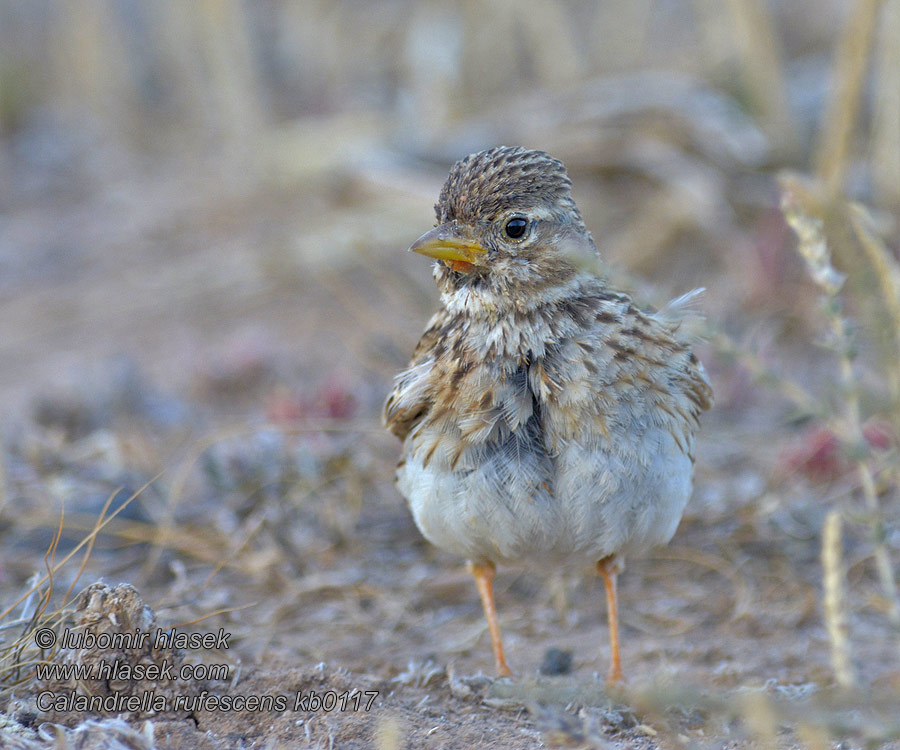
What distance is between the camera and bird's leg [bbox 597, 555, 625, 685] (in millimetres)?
3498

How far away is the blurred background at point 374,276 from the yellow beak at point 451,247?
1.92 feet

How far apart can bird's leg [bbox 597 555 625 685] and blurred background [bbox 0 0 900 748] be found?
360 mm

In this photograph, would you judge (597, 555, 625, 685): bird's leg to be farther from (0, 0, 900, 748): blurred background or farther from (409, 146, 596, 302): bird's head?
(409, 146, 596, 302): bird's head

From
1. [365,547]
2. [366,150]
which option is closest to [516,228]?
[365,547]

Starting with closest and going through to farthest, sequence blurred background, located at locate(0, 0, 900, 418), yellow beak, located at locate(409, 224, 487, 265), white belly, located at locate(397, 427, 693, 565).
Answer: white belly, located at locate(397, 427, 693, 565) → yellow beak, located at locate(409, 224, 487, 265) → blurred background, located at locate(0, 0, 900, 418)

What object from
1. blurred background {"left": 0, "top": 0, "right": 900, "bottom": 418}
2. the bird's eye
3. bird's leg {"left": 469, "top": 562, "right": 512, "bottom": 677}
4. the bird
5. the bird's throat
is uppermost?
blurred background {"left": 0, "top": 0, "right": 900, "bottom": 418}

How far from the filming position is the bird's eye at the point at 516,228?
3287 mm

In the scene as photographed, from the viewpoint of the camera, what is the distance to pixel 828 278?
97.5 inches

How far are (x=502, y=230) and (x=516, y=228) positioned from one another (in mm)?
48

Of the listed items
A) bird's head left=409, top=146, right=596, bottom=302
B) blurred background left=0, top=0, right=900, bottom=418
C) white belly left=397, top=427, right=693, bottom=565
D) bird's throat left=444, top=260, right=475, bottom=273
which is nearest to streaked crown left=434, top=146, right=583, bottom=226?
bird's head left=409, top=146, right=596, bottom=302

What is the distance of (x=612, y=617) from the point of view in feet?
11.8

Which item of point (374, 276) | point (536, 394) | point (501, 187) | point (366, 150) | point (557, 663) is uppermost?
point (366, 150)

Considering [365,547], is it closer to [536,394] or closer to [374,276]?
[536,394]

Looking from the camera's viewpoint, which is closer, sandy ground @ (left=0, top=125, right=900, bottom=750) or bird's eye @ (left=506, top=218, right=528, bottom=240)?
sandy ground @ (left=0, top=125, right=900, bottom=750)
